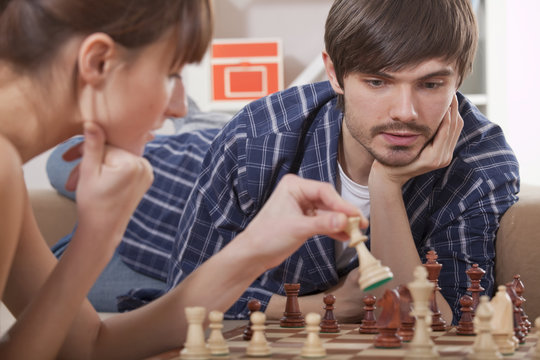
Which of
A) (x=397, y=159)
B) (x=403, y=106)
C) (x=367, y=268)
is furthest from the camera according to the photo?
(x=397, y=159)

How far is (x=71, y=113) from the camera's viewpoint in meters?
1.13

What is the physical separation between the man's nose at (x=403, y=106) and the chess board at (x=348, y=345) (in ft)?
1.78

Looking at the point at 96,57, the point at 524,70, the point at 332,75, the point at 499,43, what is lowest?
the point at 96,57

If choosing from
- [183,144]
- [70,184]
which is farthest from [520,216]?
[183,144]

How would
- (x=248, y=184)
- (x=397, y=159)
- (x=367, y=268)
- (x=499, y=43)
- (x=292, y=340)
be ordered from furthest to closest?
(x=499, y=43), (x=248, y=184), (x=397, y=159), (x=292, y=340), (x=367, y=268)

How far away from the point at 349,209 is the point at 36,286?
58 cm

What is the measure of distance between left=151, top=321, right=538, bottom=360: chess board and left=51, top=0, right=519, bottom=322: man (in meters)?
0.39

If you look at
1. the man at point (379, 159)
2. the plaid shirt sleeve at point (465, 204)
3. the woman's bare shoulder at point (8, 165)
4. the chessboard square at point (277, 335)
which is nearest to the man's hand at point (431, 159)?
the man at point (379, 159)

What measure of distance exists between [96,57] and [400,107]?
2.89 feet

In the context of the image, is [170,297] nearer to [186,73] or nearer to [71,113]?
[71,113]

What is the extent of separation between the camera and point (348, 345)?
1.25 metres

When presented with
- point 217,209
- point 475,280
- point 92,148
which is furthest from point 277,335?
point 217,209

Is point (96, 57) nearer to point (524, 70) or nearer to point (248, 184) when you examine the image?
point (248, 184)

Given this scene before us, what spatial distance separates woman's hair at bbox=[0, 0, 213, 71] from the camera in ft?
3.50
